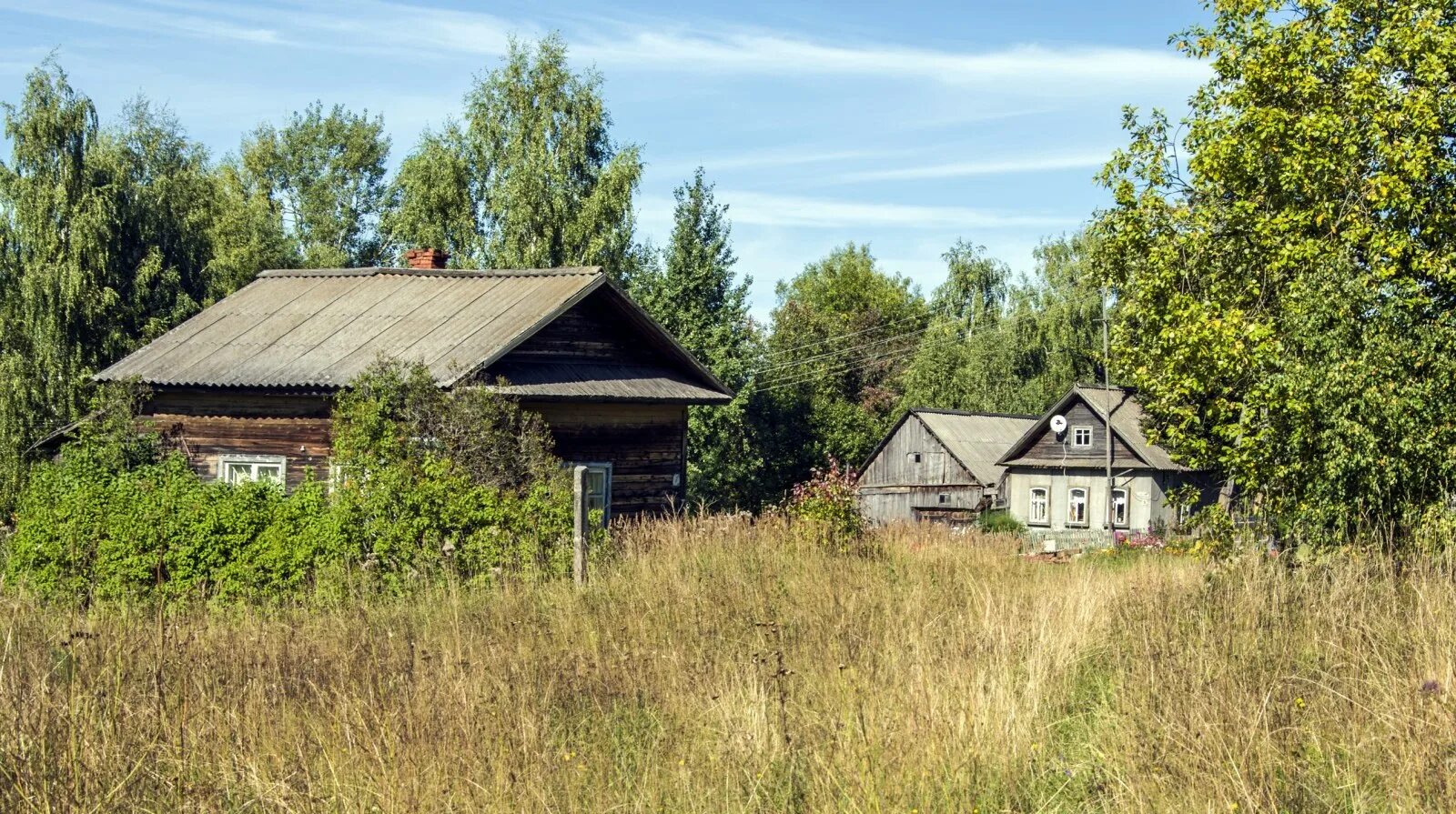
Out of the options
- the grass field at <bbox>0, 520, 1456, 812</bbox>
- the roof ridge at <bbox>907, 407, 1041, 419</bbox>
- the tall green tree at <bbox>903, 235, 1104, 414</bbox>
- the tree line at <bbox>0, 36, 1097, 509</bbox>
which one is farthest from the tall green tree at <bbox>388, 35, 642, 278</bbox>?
the grass field at <bbox>0, 520, 1456, 812</bbox>

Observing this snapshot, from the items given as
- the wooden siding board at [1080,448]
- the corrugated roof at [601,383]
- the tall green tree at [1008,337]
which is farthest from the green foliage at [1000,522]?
the corrugated roof at [601,383]

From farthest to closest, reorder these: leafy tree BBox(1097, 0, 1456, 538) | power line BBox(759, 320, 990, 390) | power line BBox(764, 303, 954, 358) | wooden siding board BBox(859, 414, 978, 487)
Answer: power line BBox(764, 303, 954, 358), power line BBox(759, 320, 990, 390), wooden siding board BBox(859, 414, 978, 487), leafy tree BBox(1097, 0, 1456, 538)

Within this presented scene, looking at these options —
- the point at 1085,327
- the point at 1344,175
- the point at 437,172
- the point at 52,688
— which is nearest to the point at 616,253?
the point at 437,172

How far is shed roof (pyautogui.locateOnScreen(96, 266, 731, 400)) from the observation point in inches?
703

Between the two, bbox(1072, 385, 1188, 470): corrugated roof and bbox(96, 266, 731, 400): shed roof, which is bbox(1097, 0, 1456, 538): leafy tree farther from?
bbox(1072, 385, 1188, 470): corrugated roof

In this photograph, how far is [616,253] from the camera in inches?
1430

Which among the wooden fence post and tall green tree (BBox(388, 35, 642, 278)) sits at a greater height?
tall green tree (BBox(388, 35, 642, 278))

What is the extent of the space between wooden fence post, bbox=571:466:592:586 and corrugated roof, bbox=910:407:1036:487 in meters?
34.2

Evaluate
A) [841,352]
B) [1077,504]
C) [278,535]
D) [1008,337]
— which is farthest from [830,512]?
[841,352]

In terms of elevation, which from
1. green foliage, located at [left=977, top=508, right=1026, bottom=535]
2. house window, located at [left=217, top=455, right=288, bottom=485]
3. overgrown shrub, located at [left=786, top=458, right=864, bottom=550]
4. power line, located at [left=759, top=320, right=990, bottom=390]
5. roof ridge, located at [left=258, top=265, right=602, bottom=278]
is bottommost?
green foliage, located at [left=977, top=508, right=1026, bottom=535]

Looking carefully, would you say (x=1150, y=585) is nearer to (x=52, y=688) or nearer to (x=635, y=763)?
(x=635, y=763)

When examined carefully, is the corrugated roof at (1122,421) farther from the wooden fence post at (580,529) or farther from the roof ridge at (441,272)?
the wooden fence post at (580,529)

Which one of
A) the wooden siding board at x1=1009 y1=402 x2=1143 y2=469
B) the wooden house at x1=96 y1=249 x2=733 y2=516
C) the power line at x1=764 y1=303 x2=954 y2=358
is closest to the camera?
the wooden house at x1=96 y1=249 x2=733 y2=516

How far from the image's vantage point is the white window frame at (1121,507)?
1636 inches
